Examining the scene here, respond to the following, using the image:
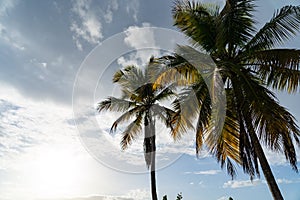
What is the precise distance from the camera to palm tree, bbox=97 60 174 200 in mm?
16219

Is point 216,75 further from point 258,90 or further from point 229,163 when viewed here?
point 229,163

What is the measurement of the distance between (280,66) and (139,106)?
9.17m

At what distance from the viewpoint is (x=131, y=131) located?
16859mm

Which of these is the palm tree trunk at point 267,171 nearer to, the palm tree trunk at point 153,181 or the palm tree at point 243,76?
the palm tree at point 243,76

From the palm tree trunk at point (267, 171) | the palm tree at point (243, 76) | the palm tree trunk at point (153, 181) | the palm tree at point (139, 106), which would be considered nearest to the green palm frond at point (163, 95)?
the palm tree at point (139, 106)

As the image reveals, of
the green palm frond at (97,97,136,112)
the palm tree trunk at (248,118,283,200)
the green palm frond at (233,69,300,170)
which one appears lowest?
the palm tree trunk at (248,118,283,200)

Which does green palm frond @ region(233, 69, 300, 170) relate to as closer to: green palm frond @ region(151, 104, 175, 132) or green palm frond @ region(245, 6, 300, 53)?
green palm frond @ region(245, 6, 300, 53)

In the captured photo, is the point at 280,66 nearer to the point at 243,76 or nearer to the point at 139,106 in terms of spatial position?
the point at 243,76

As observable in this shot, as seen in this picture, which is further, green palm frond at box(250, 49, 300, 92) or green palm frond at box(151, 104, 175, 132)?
green palm frond at box(151, 104, 175, 132)

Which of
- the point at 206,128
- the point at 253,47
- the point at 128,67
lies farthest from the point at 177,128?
the point at 128,67

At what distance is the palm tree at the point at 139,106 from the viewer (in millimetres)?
16219

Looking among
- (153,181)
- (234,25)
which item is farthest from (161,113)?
(234,25)

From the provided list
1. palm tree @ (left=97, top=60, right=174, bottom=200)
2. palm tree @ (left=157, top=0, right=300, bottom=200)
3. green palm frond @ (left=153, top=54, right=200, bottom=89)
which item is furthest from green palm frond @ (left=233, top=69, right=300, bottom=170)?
palm tree @ (left=97, top=60, right=174, bottom=200)

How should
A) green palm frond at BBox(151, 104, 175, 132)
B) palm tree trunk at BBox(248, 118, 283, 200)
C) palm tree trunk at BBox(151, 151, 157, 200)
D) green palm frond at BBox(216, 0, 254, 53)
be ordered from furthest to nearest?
green palm frond at BBox(151, 104, 175, 132) → palm tree trunk at BBox(151, 151, 157, 200) → green palm frond at BBox(216, 0, 254, 53) → palm tree trunk at BBox(248, 118, 283, 200)
